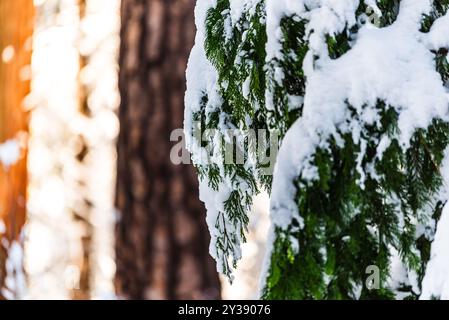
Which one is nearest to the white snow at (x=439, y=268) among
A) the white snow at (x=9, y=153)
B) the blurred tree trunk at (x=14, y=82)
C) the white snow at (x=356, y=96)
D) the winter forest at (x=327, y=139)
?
the winter forest at (x=327, y=139)

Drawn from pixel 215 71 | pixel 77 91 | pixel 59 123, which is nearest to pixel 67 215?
pixel 59 123

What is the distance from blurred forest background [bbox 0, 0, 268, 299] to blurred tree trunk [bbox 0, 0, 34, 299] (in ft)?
0.03

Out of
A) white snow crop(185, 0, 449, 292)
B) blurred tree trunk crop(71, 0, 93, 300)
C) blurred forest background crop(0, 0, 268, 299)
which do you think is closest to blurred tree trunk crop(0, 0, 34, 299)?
blurred forest background crop(0, 0, 268, 299)

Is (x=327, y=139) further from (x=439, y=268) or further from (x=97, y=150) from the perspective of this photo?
(x=97, y=150)

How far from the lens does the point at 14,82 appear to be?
5195 millimetres

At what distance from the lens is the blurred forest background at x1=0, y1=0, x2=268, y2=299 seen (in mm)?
3113

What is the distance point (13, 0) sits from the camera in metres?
5.26

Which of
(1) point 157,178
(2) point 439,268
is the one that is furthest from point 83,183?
(2) point 439,268

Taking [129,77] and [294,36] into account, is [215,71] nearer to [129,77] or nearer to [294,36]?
[294,36]

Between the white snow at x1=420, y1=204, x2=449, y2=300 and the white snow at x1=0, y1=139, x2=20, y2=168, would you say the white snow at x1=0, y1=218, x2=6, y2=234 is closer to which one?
the white snow at x1=0, y1=139, x2=20, y2=168

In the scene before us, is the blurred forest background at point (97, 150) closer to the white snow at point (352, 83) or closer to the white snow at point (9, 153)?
the white snow at point (9, 153)

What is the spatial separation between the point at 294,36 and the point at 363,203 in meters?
0.42

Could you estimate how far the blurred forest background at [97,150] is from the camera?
3113mm

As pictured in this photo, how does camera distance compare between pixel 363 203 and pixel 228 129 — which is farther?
pixel 228 129
